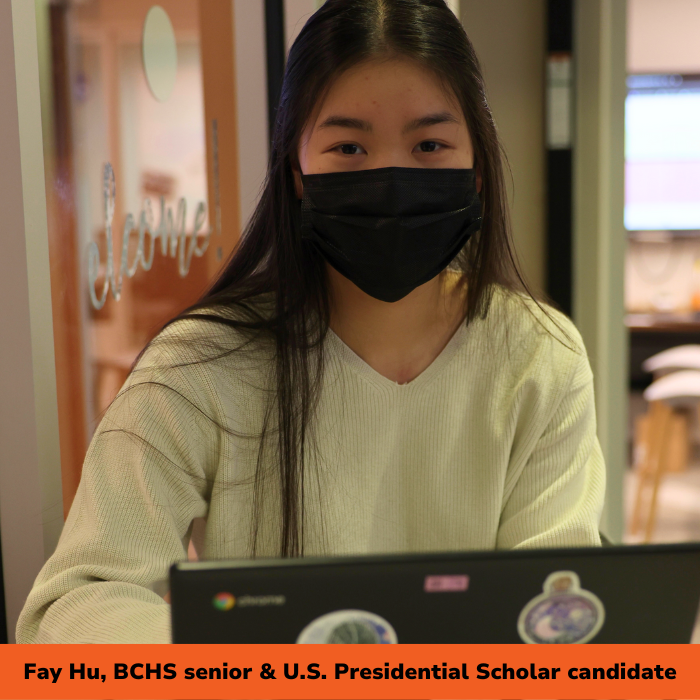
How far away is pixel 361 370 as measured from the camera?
3.67ft

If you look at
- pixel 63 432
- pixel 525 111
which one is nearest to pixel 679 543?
pixel 63 432

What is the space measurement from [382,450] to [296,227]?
0.35 meters

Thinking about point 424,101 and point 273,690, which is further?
point 424,101

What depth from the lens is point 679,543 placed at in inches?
20.8

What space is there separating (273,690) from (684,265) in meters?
5.03

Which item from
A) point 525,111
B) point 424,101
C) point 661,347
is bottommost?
point 661,347

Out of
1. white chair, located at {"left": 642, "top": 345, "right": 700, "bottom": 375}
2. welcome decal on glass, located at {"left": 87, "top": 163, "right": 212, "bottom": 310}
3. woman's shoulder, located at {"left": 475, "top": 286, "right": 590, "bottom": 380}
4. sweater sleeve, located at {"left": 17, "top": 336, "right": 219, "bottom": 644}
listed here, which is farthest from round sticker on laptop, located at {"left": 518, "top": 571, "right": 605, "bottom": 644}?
white chair, located at {"left": 642, "top": 345, "right": 700, "bottom": 375}

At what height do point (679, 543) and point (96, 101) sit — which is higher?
point (96, 101)

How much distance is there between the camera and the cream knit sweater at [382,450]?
983mm

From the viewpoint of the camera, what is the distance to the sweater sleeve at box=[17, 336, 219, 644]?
0.82m

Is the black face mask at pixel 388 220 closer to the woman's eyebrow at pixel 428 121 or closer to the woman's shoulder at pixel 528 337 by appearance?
the woman's eyebrow at pixel 428 121

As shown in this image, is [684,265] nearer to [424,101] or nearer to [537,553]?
[424,101]

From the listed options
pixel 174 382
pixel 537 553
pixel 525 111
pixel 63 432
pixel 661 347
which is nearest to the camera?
pixel 537 553
